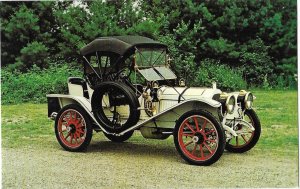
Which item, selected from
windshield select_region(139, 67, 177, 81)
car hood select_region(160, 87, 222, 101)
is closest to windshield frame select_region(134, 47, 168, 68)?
windshield select_region(139, 67, 177, 81)

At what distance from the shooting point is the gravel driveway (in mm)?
6809

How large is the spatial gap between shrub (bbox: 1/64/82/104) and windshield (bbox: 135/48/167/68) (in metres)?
5.02

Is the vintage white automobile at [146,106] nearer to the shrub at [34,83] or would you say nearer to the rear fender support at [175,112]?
the rear fender support at [175,112]

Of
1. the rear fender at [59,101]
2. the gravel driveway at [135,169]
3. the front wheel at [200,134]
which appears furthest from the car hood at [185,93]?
the rear fender at [59,101]

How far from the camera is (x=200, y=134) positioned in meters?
7.43

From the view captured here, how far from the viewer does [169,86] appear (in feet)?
27.6

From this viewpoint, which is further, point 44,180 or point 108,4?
point 108,4

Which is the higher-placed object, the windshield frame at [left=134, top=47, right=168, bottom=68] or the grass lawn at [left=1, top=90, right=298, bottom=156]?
the windshield frame at [left=134, top=47, right=168, bottom=68]

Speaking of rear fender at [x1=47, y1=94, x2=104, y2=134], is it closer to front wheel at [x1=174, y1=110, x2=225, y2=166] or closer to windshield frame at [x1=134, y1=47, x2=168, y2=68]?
windshield frame at [x1=134, y1=47, x2=168, y2=68]

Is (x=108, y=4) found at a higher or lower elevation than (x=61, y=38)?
higher

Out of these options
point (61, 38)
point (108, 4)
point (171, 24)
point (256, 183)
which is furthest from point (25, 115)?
point (256, 183)

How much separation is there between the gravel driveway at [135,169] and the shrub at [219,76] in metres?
4.81

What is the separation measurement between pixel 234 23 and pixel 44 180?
756cm

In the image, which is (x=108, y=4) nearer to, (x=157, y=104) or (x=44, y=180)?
(x=157, y=104)
